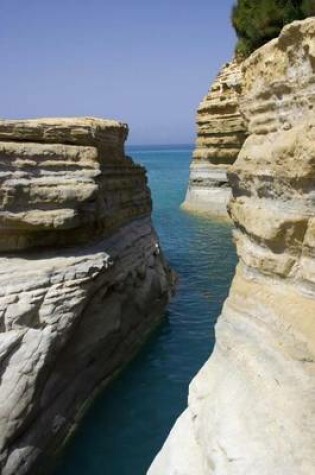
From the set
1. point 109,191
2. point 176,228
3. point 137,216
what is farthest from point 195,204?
point 109,191

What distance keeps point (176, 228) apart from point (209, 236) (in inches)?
108

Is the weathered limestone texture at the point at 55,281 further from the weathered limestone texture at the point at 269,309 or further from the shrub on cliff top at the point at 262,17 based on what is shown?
the shrub on cliff top at the point at 262,17

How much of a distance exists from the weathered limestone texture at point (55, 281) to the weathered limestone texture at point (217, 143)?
17819 millimetres

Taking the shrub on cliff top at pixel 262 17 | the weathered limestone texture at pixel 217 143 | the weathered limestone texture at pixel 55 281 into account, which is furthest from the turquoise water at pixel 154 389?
the shrub on cliff top at pixel 262 17

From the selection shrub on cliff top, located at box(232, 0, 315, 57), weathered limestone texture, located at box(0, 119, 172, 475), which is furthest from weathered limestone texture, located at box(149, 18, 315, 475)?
shrub on cliff top, located at box(232, 0, 315, 57)

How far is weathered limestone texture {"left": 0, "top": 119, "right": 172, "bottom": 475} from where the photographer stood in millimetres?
7422

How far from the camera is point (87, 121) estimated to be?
390 inches

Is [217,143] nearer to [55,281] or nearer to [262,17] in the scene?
[262,17]

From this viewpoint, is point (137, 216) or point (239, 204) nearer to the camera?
point (239, 204)

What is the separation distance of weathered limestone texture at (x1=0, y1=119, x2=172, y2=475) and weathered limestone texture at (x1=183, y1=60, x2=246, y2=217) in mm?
17819

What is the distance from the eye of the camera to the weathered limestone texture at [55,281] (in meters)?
7.42

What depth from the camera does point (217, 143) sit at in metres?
28.9

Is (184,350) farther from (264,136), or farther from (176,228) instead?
(176,228)

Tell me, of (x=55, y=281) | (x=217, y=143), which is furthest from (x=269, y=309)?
(x=217, y=143)
